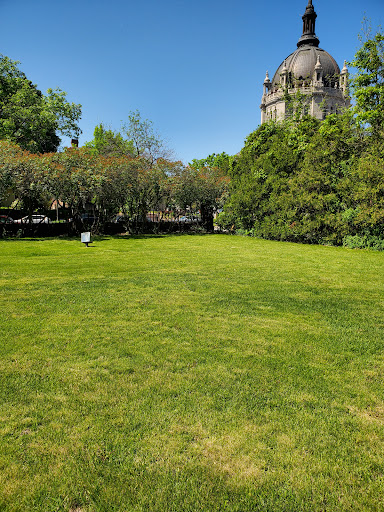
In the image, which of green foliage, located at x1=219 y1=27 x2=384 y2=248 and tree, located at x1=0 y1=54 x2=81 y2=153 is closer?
green foliage, located at x1=219 y1=27 x2=384 y2=248

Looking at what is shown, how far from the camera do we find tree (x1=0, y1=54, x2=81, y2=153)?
2689cm

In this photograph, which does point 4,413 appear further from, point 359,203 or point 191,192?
point 191,192

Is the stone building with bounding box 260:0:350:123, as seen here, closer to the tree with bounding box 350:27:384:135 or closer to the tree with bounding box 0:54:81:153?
the tree with bounding box 0:54:81:153

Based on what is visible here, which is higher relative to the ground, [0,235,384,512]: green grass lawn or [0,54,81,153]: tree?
[0,54,81,153]: tree

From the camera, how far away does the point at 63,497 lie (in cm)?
186

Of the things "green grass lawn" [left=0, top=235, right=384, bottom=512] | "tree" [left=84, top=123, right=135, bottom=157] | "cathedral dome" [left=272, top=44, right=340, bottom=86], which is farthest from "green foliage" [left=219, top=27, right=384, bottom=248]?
"cathedral dome" [left=272, top=44, right=340, bottom=86]

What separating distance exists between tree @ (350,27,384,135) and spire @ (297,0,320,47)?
74.1 metres

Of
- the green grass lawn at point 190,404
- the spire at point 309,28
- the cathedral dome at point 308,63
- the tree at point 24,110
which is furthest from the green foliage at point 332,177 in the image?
the spire at point 309,28

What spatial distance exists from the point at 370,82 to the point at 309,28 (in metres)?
77.6

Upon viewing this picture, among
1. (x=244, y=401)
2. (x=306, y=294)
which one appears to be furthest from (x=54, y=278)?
(x=244, y=401)

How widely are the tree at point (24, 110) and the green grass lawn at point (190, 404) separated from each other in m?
26.8

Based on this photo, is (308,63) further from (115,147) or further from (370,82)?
(370,82)

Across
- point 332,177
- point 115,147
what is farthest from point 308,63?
point 332,177

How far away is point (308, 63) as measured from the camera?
7144cm
